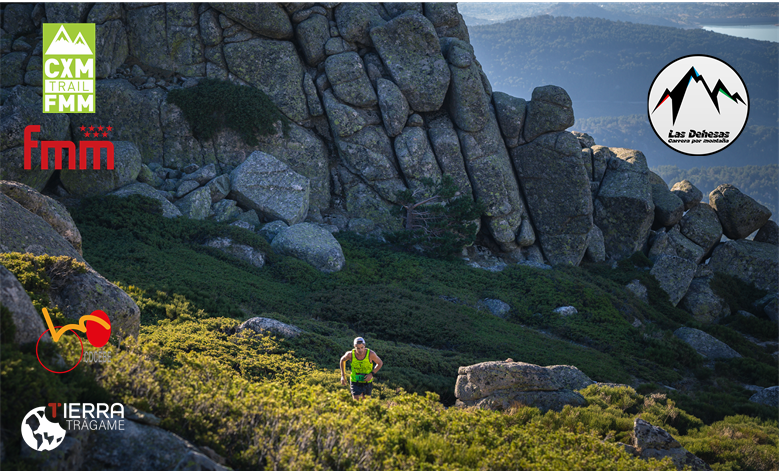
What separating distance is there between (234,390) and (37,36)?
1410 inches

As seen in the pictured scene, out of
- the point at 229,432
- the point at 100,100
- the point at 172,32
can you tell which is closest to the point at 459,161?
the point at 172,32

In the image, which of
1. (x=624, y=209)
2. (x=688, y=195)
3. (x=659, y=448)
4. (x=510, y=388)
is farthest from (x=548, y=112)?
(x=659, y=448)

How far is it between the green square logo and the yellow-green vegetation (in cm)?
650

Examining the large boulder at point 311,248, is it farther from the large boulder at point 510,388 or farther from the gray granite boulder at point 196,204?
the large boulder at point 510,388

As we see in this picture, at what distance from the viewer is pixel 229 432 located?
743 centimetres

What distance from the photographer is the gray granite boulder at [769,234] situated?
147ft

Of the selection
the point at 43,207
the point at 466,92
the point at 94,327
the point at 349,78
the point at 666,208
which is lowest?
the point at 94,327

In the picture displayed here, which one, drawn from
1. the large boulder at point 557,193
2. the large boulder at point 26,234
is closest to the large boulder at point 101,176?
the large boulder at point 26,234

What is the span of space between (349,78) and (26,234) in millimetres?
26490

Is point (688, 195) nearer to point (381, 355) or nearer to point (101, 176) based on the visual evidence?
point (381, 355)

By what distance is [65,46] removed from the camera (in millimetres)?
25734

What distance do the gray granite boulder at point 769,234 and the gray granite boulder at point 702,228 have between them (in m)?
5.71

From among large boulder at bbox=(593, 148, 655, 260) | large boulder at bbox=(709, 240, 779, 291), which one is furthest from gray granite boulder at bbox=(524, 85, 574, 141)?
large boulder at bbox=(709, 240, 779, 291)

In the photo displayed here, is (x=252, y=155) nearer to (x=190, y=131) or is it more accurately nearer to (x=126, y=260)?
(x=190, y=131)
